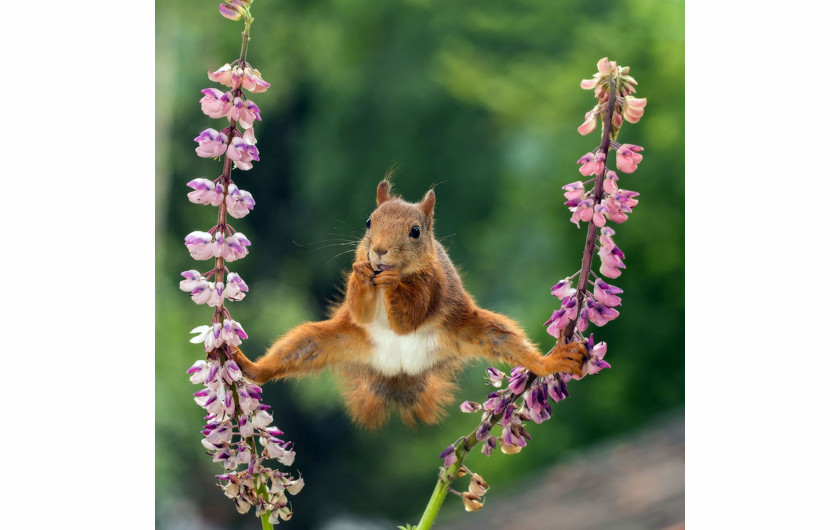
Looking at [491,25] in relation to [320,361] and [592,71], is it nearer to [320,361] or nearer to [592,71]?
[592,71]

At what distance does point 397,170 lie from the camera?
138 centimetres

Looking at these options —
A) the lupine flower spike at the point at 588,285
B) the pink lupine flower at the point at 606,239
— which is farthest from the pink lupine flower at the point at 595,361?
the pink lupine flower at the point at 606,239

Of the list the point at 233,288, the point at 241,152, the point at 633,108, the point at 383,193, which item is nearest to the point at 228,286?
the point at 233,288

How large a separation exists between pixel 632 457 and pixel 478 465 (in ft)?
1.14

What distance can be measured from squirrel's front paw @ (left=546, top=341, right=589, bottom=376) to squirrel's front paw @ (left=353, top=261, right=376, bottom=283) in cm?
22

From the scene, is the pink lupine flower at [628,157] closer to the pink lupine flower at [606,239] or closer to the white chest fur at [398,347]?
the pink lupine flower at [606,239]

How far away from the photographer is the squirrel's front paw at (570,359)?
925 mm

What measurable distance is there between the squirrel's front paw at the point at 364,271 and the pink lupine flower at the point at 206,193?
0.17 meters

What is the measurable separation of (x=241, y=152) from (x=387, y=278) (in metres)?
0.21

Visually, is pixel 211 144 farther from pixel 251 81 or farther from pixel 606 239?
pixel 606 239

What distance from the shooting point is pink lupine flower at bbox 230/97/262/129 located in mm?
901

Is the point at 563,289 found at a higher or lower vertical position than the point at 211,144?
lower

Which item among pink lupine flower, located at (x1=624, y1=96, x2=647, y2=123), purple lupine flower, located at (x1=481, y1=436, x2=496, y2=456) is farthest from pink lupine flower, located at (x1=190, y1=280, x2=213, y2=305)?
pink lupine flower, located at (x1=624, y1=96, x2=647, y2=123)

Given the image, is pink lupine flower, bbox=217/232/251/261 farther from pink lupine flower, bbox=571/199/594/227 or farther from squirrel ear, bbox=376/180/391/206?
pink lupine flower, bbox=571/199/594/227
